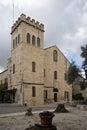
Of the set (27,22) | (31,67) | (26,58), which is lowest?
(31,67)

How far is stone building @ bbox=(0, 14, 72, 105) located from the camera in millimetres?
43344

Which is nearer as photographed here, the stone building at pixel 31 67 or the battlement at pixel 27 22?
the stone building at pixel 31 67

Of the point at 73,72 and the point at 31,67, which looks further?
the point at 31,67

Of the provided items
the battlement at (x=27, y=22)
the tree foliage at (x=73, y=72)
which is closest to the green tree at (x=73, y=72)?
the tree foliage at (x=73, y=72)

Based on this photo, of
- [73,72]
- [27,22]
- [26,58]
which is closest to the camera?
[73,72]

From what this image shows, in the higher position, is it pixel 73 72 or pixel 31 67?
pixel 31 67

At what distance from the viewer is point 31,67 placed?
146 feet

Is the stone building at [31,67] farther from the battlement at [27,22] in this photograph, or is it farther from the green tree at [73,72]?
the green tree at [73,72]

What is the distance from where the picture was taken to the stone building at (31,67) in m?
43.3

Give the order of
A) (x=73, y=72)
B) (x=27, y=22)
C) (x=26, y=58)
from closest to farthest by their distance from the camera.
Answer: (x=73, y=72) < (x=26, y=58) < (x=27, y=22)

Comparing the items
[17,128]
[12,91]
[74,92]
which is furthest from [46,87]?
[17,128]

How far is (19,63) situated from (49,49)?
29.0ft

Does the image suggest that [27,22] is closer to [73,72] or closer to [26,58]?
[26,58]

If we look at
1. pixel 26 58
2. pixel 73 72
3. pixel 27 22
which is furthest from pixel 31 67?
pixel 73 72
